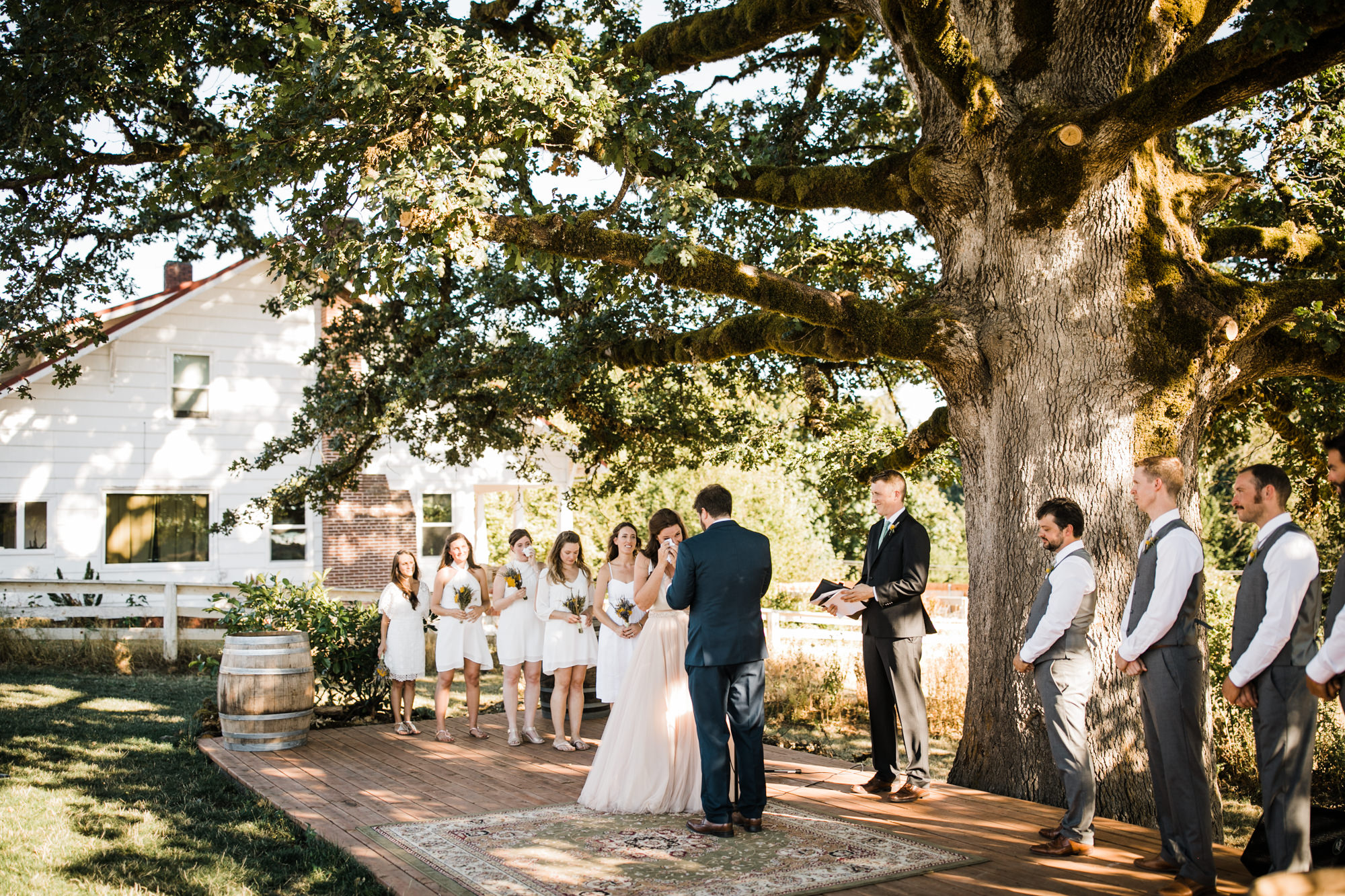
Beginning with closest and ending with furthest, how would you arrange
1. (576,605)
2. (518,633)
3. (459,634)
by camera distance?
(576,605) → (518,633) → (459,634)

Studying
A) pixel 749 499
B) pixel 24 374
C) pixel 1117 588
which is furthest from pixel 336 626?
pixel 749 499

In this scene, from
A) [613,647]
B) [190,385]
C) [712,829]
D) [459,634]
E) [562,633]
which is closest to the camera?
[712,829]

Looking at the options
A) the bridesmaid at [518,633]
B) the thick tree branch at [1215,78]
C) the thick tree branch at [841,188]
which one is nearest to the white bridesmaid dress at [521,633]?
the bridesmaid at [518,633]

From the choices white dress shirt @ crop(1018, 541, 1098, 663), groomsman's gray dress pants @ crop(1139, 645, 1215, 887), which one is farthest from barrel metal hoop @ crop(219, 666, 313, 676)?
groomsman's gray dress pants @ crop(1139, 645, 1215, 887)

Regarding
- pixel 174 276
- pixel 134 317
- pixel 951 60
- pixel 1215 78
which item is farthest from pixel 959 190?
pixel 174 276

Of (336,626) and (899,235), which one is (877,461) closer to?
(899,235)

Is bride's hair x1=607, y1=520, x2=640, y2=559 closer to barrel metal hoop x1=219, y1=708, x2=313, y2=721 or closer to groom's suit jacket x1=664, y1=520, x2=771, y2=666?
groom's suit jacket x1=664, y1=520, x2=771, y2=666

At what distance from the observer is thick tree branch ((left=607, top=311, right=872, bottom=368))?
8.23 metres

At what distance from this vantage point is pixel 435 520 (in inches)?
871

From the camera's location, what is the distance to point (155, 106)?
11.2 meters

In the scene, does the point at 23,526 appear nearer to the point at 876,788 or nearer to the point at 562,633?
the point at 562,633

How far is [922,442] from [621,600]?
359cm

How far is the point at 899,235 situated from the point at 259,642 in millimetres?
8238

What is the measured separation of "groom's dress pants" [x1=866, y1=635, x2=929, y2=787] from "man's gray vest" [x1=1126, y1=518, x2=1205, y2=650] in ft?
6.10
